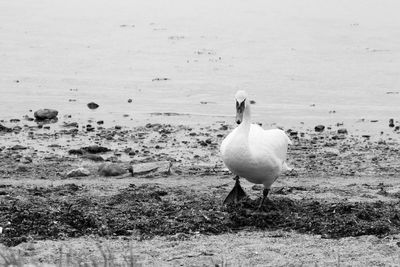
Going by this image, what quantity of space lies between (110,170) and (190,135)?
10.5ft

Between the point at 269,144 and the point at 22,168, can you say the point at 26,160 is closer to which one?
the point at 22,168

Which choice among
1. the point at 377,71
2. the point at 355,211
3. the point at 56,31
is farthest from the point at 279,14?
the point at 355,211

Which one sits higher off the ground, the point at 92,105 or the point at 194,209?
the point at 194,209

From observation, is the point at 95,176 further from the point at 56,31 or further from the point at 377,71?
the point at 56,31

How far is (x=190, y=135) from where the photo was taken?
14930 mm

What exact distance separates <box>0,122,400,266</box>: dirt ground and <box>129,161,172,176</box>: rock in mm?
88

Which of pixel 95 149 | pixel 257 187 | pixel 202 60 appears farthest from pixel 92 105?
pixel 257 187

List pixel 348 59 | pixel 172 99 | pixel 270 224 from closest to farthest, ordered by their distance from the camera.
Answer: pixel 270 224 → pixel 172 99 → pixel 348 59

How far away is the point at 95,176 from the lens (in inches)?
468

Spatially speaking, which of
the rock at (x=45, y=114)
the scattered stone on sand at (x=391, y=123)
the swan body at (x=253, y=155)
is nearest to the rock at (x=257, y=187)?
the swan body at (x=253, y=155)

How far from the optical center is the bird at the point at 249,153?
9555 mm

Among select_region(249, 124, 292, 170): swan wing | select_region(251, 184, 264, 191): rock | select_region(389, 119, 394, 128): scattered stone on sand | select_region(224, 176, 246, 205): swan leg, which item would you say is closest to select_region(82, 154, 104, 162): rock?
select_region(251, 184, 264, 191): rock

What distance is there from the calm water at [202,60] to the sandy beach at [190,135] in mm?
62

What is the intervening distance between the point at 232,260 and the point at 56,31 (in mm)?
20891
